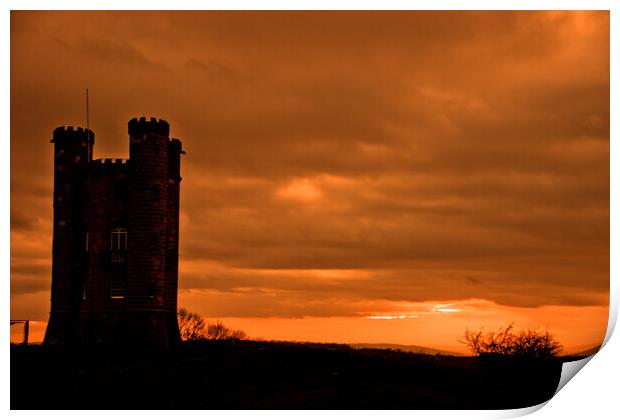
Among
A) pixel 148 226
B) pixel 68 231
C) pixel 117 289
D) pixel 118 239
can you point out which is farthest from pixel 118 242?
pixel 68 231

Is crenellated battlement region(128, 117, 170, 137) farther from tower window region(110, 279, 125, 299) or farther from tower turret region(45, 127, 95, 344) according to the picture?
tower window region(110, 279, 125, 299)

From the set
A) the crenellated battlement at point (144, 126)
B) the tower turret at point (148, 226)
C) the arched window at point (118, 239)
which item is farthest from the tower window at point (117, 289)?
the crenellated battlement at point (144, 126)

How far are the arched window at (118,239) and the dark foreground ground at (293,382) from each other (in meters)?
15.2

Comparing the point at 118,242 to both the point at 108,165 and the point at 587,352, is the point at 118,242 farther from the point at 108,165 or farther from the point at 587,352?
the point at 587,352

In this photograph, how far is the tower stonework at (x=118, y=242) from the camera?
4838cm

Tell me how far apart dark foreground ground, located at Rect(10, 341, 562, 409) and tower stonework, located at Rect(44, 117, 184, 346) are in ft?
43.4

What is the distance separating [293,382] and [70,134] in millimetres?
29080

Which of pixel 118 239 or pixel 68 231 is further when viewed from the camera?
pixel 68 231

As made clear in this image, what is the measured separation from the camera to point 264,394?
28.3 m

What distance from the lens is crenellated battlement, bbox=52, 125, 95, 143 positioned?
5288 cm

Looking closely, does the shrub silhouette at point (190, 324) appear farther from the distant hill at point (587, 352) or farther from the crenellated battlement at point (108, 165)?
the distant hill at point (587, 352)

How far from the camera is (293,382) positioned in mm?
29047

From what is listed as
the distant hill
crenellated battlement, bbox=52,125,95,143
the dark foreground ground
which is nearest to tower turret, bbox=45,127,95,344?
crenellated battlement, bbox=52,125,95,143
